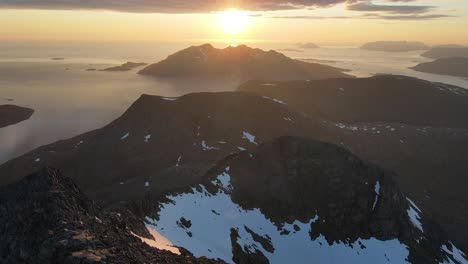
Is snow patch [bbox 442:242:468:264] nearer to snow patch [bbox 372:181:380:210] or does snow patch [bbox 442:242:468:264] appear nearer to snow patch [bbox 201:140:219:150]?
snow patch [bbox 372:181:380:210]

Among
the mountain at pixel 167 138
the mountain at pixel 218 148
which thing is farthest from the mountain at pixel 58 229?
the mountain at pixel 167 138

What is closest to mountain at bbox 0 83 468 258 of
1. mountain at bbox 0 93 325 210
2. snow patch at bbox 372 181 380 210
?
mountain at bbox 0 93 325 210

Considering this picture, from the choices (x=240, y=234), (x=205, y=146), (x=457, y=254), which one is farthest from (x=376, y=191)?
(x=205, y=146)

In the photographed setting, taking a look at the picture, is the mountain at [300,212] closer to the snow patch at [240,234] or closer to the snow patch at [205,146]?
the snow patch at [240,234]

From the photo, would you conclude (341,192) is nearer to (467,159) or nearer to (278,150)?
(278,150)

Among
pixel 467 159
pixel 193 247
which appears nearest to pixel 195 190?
Result: pixel 193 247

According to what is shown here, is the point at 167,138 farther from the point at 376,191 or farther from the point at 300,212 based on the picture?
the point at 376,191
